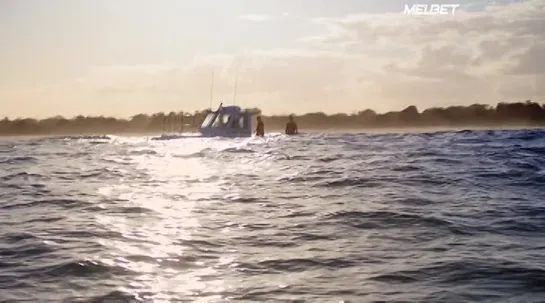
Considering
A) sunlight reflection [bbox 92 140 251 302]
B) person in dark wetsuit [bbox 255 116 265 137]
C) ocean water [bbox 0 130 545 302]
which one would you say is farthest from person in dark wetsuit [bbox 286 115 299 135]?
ocean water [bbox 0 130 545 302]

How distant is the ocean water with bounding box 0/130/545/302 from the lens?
3.71 metres

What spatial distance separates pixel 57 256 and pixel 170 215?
1740 mm

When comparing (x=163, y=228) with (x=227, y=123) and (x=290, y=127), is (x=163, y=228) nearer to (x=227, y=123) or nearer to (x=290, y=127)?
(x=227, y=123)

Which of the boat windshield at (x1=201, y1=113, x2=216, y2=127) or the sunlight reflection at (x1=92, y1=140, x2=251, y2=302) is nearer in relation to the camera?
the sunlight reflection at (x1=92, y1=140, x2=251, y2=302)

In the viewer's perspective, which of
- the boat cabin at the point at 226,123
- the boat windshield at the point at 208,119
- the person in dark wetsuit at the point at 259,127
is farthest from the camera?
the person in dark wetsuit at the point at 259,127

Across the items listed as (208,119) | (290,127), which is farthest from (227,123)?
(290,127)

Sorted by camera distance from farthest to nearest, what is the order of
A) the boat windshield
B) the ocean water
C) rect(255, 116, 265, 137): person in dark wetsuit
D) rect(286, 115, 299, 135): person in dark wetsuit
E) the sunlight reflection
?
rect(286, 115, 299, 135): person in dark wetsuit < rect(255, 116, 265, 137): person in dark wetsuit < the boat windshield < the sunlight reflection < the ocean water

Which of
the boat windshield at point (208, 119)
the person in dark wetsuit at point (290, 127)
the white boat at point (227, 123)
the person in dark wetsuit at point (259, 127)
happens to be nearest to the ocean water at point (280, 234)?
the white boat at point (227, 123)

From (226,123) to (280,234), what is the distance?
16.2 meters

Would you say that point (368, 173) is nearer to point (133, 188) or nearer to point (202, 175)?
point (202, 175)

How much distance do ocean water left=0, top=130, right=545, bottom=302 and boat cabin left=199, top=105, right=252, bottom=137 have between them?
11032 mm

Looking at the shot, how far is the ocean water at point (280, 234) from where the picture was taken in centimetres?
→ 371

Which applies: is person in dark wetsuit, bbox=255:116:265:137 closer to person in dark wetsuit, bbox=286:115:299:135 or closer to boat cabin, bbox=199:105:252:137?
boat cabin, bbox=199:105:252:137

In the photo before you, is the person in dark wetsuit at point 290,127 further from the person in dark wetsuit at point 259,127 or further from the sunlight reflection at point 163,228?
the sunlight reflection at point 163,228
